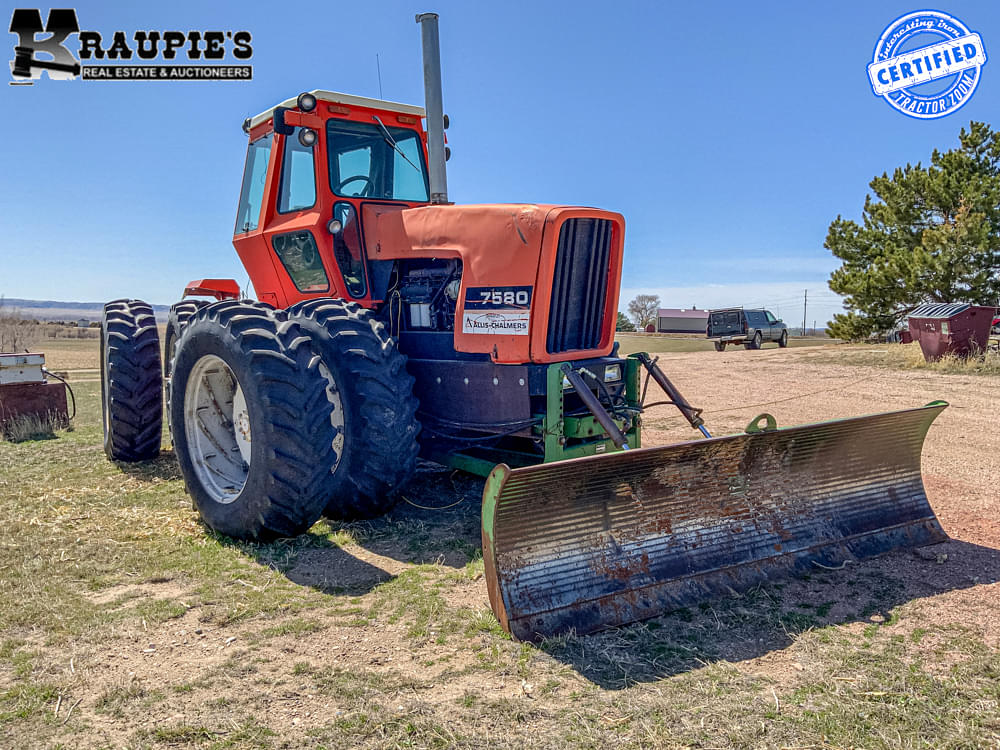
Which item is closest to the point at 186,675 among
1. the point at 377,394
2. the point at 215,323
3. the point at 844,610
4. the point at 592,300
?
the point at 377,394

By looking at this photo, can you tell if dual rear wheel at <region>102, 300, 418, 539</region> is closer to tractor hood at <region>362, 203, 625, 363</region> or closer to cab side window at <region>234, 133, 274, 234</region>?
→ tractor hood at <region>362, 203, 625, 363</region>

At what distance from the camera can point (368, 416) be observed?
453 centimetres

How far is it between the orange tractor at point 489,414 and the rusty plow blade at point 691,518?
10 mm

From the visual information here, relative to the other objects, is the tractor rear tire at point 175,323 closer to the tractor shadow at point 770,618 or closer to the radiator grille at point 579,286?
the radiator grille at point 579,286

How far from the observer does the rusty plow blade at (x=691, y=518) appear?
3350 millimetres

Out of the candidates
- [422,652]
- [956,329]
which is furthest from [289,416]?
→ [956,329]

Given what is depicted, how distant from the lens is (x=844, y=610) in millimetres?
3529

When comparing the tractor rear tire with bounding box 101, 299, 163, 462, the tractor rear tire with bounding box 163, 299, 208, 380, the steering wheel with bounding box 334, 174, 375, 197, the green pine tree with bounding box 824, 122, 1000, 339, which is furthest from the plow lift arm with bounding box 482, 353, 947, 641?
the green pine tree with bounding box 824, 122, 1000, 339

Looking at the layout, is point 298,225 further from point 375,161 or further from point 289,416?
point 289,416

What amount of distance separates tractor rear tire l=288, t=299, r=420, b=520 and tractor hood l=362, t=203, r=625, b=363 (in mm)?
604

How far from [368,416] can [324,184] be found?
201 cm

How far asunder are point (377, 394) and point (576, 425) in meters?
1.20

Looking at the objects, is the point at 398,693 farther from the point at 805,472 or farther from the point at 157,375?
the point at 157,375

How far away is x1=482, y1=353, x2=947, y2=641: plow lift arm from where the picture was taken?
3.35 m
